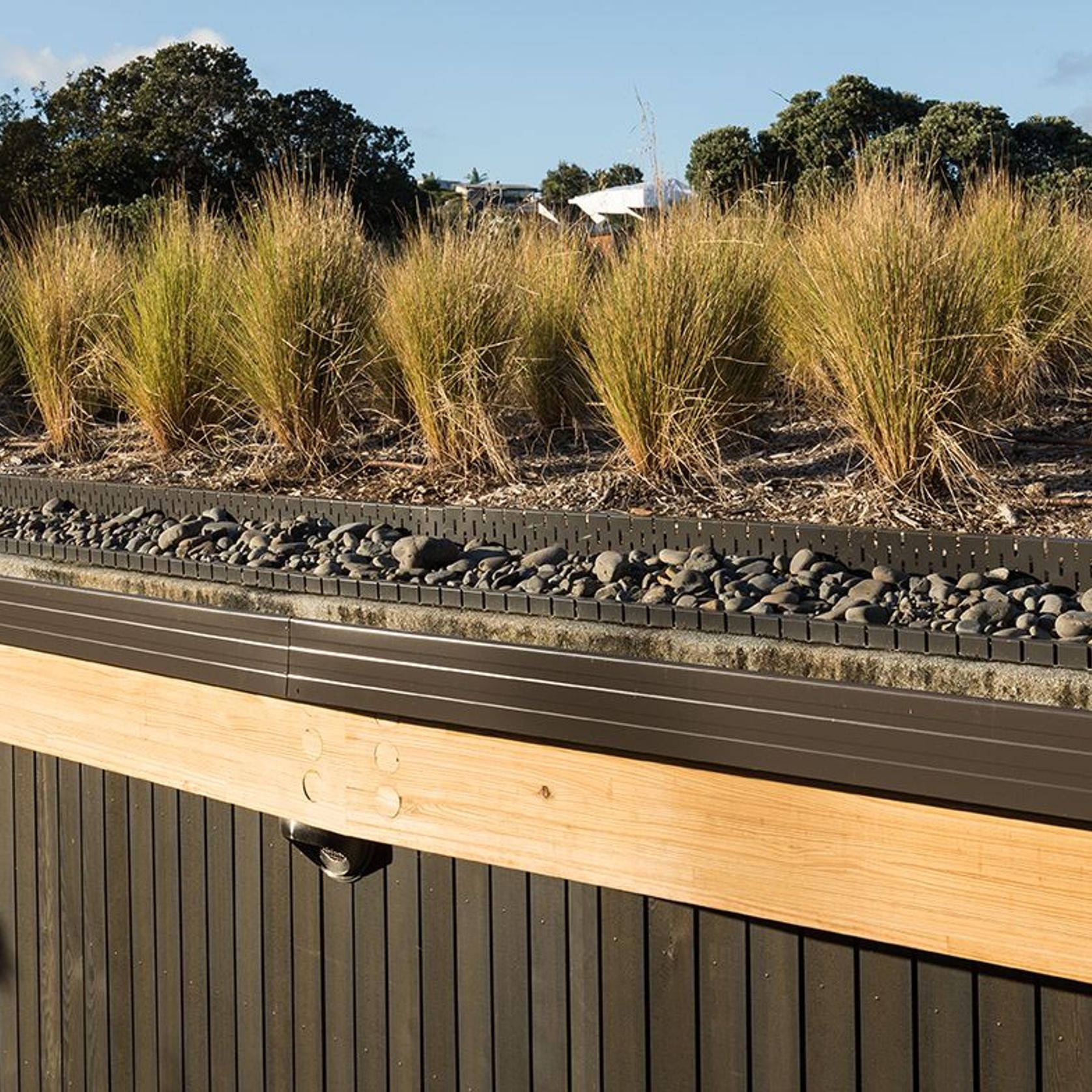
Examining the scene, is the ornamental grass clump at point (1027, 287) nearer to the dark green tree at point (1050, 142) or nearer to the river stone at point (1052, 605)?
the river stone at point (1052, 605)

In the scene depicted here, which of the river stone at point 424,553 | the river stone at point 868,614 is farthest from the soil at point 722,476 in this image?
the river stone at point 868,614

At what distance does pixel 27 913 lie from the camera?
3514mm

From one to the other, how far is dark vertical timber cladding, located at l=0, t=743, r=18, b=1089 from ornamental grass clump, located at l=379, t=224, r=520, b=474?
1.86 m

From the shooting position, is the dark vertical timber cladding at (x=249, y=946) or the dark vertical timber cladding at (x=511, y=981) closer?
the dark vertical timber cladding at (x=511, y=981)

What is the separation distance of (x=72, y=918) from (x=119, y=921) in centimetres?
19

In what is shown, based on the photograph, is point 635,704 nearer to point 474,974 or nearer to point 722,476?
point 474,974

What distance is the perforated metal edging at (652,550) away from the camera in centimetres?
224

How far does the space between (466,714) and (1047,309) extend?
3657mm

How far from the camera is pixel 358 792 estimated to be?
8.44 ft

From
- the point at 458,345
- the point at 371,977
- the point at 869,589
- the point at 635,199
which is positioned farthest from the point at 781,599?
the point at 635,199

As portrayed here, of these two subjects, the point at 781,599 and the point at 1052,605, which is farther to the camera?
the point at 781,599

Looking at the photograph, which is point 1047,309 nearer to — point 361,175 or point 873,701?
point 873,701

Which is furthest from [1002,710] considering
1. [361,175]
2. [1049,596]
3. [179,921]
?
[361,175]

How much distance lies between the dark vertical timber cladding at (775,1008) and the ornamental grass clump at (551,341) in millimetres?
3045
